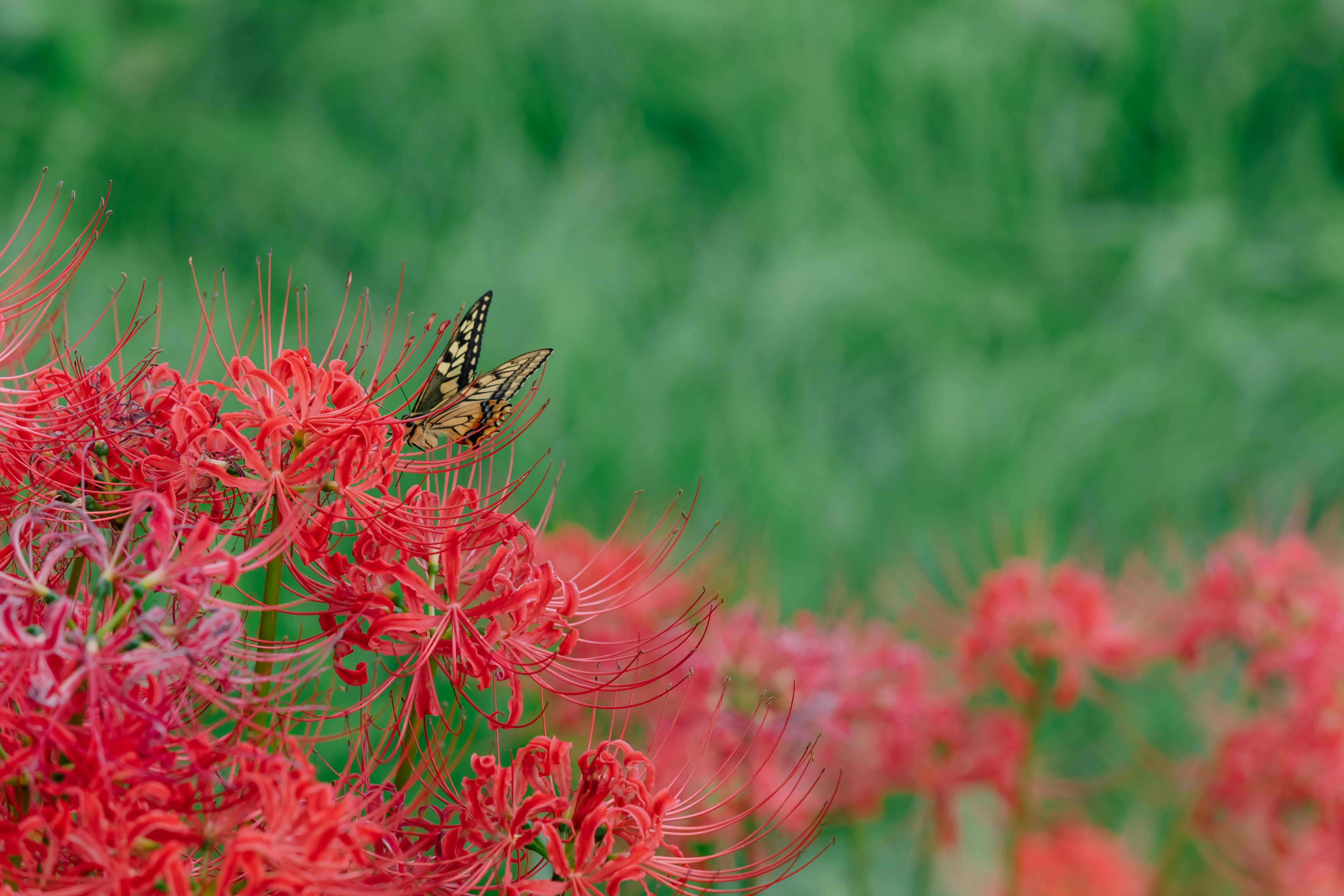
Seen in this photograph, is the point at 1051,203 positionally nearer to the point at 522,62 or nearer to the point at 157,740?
the point at 522,62

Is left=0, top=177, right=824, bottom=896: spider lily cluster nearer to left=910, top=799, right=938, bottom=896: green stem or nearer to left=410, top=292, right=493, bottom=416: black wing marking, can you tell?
left=410, top=292, right=493, bottom=416: black wing marking

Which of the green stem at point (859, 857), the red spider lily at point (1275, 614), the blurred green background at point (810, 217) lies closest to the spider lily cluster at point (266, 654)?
the green stem at point (859, 857)

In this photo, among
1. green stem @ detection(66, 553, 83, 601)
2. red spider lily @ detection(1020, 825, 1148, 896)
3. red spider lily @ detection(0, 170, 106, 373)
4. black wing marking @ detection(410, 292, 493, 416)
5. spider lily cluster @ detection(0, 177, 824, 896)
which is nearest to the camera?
spider lily cluster @ detection(0, 177, 824, 896)

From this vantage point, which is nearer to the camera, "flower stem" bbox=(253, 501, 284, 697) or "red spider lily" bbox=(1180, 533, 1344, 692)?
"flower stem" bbox=(253, 501, 284, 697)

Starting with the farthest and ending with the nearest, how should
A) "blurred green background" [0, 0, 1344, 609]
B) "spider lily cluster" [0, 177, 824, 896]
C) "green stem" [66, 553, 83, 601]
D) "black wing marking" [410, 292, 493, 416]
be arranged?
"blurred green background" [0, 0, 1344, 609] < "black wing marking" [410, 292, 493, 416] < "green stem" [66, 553, 83, 601] < "spider lily cluster" [0, 177, 824, 896]

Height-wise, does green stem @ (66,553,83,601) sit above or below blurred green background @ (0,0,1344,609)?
below

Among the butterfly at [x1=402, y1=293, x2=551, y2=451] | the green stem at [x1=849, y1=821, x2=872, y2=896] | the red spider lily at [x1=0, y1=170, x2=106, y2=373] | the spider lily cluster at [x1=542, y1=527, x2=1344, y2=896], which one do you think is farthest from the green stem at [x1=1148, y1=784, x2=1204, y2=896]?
the red spider lily at [x1=0, y1=170, x2=106, y2=373]

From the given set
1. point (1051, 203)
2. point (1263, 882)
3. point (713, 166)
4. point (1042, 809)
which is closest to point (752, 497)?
point (1042, 809)
